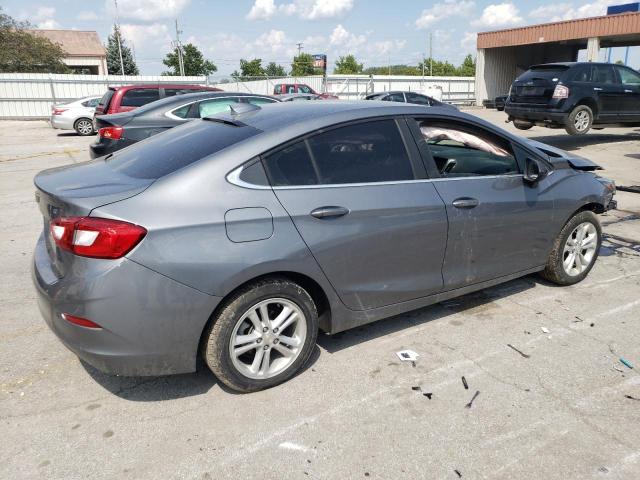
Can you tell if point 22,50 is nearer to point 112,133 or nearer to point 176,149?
point 112,133

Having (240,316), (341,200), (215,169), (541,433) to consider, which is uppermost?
(215,169)

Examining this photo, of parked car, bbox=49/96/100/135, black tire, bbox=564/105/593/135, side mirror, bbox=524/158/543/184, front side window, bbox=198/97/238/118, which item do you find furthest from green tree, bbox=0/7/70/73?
side mirror, bbox=524/158/543/184

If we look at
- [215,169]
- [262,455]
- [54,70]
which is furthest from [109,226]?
[54,70]

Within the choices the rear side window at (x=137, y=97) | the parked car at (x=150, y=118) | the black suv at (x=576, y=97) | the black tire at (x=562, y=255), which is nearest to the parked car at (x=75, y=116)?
the rear side window at (x=137, y=97)

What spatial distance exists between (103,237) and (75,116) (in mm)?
18899

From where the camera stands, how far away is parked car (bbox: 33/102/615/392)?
8.63 ft

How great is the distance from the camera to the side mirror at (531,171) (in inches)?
159

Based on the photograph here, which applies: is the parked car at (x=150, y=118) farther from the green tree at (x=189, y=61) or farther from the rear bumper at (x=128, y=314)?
the green tree at (x=189, y=61)

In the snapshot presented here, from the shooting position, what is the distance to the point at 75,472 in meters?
2.43

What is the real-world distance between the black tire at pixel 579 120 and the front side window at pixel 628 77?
144cm

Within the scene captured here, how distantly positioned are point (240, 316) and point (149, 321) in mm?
475

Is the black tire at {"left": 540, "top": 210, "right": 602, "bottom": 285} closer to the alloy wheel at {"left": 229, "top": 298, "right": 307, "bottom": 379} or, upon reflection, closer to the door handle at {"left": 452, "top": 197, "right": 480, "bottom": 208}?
the door handle at {"left": 452, "top": 197, "right": 480, "bottom": 208}

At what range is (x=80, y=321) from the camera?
2635 mm

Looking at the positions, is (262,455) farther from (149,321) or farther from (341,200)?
(341,200)
